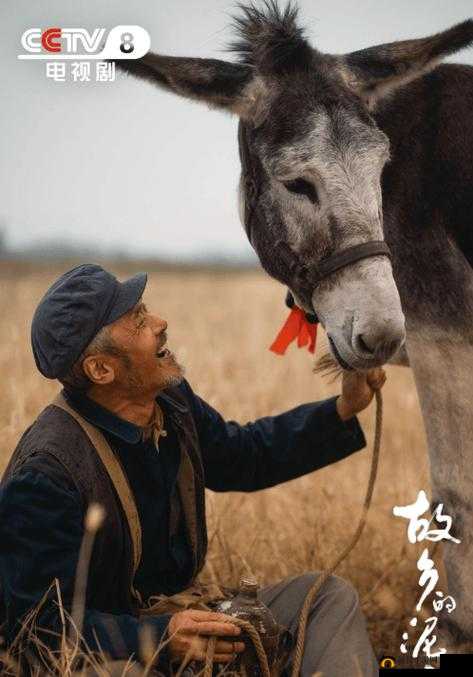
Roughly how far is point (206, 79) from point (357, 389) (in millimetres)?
915

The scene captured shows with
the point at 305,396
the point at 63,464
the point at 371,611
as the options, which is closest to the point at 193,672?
the point at 63,464

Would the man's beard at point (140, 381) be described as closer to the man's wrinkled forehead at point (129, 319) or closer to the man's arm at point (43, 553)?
the man's wrinkled forehead at point (129, 319)

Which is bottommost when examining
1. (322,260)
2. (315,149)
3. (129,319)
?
(129,319)

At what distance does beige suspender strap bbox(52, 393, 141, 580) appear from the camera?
6.93 ft

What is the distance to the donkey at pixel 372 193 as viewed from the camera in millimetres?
2203

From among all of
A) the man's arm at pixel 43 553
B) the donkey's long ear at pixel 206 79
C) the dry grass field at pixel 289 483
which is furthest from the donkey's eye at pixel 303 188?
the man's arm at pixel 43 553

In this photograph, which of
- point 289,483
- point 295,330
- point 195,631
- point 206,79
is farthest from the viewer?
point 289,483

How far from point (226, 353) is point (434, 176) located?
164 inches

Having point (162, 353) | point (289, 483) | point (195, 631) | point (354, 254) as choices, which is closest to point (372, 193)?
point (354, 254)

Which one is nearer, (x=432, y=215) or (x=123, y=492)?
(x=123, y=492)

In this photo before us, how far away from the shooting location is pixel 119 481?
212cm

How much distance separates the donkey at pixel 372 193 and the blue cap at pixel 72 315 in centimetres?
48

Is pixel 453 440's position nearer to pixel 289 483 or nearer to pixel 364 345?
pixel 364 345

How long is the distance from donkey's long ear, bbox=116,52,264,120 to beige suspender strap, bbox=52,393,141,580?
0.90 meters
